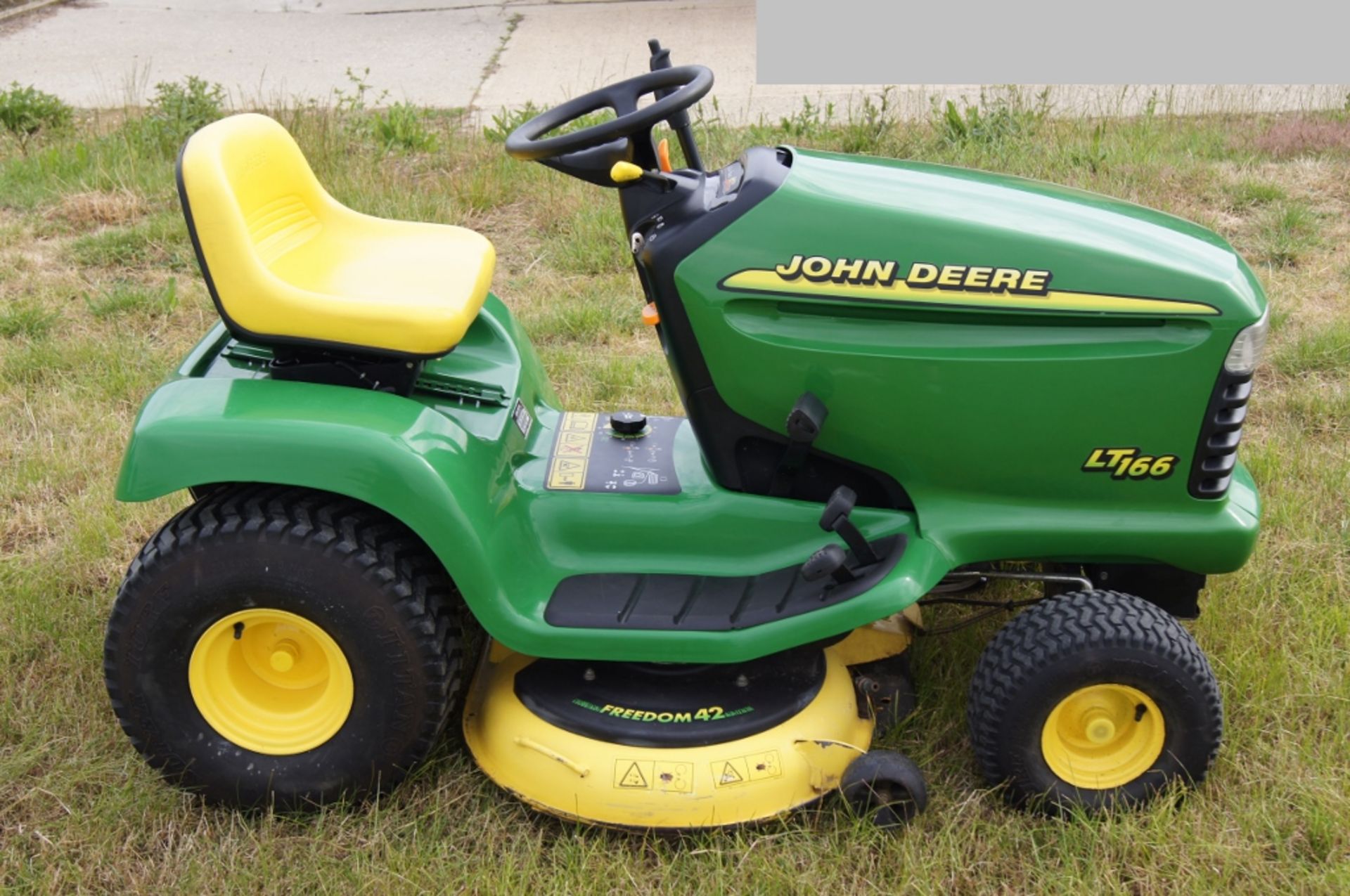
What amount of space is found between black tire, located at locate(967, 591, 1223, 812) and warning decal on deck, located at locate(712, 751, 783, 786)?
0.36 metres

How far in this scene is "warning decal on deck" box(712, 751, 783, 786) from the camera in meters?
2.23

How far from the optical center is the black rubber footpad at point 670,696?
2.29 metres

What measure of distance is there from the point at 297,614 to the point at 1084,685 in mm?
1347

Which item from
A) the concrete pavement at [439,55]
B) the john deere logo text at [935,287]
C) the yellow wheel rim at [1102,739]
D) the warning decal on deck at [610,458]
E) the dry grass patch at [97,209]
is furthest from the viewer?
the concrete pavement at [439,55]

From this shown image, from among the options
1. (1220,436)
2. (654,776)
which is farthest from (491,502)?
(1220,436)

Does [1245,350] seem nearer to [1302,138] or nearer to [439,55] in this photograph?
[1302,138]

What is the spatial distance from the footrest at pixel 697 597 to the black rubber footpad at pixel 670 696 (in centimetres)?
14

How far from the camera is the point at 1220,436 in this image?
224 centimetres

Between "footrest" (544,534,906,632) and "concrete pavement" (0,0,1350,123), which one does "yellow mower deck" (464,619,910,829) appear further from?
"concrete pavement" (0,0,1350,123)

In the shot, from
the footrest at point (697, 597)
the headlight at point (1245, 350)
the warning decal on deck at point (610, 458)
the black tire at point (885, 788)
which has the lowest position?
the black tire at point (885, 788)

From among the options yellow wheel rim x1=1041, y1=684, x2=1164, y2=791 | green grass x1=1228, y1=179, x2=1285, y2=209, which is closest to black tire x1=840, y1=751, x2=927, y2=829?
yellow wheel rim x1=1041, y1=684, x2=1164, y2=791

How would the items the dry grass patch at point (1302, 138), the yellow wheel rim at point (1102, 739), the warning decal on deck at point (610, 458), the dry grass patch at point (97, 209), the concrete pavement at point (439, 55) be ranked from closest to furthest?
the yellow wheel rim at point (1102, 739) < the warning decal on deck at point (610, 458) < the dry grass patch at point (97, 209) < the dry grass patch at point (1302, 138) < the concrete pavement at point (439, 55)

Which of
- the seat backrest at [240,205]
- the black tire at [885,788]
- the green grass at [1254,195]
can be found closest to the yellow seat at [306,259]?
the seat backrest at [240,205]

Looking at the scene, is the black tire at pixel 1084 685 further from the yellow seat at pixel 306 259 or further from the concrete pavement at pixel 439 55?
the concrete pavement at pixel 439 55
